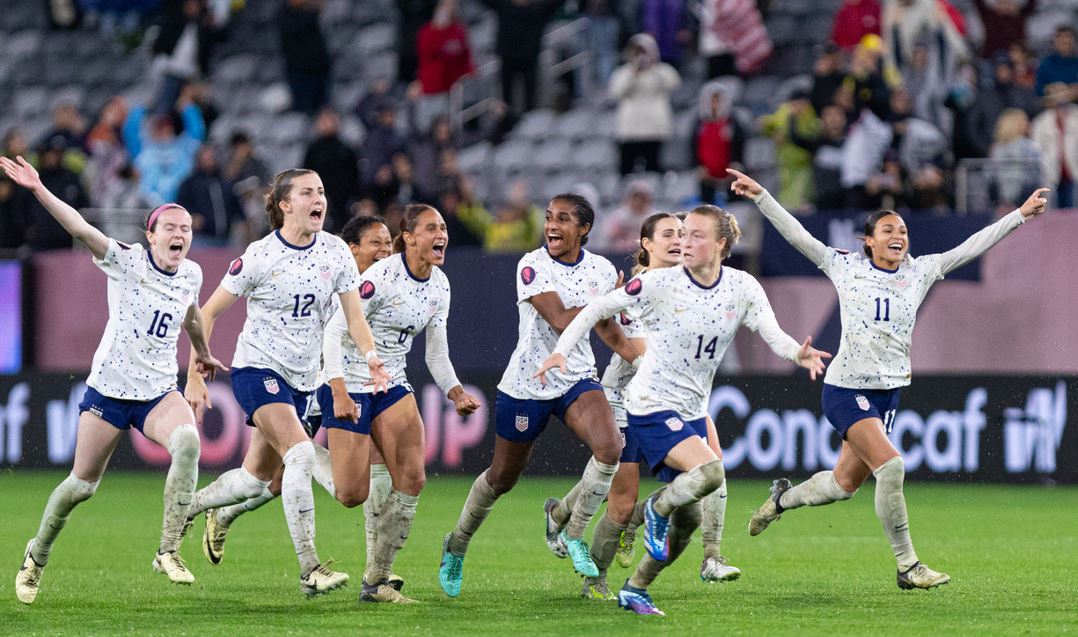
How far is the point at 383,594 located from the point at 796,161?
10809 millimetres

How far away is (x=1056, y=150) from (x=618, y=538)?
10.5 metres

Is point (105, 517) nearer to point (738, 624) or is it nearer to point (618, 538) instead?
point (618, 538)

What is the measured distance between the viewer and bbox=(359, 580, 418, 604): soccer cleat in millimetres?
9797

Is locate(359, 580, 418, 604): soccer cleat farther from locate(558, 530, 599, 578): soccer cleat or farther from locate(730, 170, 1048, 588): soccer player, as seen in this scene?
locate(730, 170, 1048, 588): soccer player

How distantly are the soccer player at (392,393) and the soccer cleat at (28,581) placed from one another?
172cm

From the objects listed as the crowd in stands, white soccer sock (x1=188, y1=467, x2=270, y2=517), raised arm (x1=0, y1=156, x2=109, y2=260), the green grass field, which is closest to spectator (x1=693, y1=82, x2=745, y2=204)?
the crowd in stands

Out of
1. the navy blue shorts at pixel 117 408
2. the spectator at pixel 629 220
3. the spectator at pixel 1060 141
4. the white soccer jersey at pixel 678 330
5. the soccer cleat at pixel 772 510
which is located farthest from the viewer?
the spectator at pixel 629 220

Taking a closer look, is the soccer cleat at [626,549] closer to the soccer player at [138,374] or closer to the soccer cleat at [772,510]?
the soccer cleat at [772,510]

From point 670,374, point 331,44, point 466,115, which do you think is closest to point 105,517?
point 670,374

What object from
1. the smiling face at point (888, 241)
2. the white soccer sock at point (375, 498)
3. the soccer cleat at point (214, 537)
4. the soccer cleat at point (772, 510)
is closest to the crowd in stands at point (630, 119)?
the soccer cleat at point (772, 510)

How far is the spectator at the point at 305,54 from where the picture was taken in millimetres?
23047

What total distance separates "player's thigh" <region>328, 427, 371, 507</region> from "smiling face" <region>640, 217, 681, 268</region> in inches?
82.4

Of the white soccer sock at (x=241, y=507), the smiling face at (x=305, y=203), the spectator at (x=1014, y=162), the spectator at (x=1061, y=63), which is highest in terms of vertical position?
the spectator at (x=1061, y=63)

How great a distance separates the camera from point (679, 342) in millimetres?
9344
